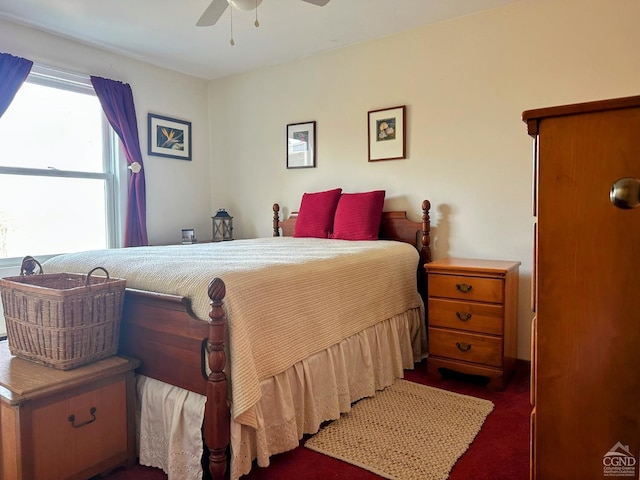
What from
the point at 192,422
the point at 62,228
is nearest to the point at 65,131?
the point at 62,228

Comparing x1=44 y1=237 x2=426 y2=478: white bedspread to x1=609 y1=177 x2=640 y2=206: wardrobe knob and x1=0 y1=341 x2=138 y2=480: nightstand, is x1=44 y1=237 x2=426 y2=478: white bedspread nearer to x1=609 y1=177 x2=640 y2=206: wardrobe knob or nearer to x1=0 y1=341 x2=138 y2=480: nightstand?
x1=0 y1=341 x2=138 y2=480: nightstand

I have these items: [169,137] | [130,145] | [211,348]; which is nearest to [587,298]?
[211,348]

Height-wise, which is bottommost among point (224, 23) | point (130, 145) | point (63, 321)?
point (63, 321)

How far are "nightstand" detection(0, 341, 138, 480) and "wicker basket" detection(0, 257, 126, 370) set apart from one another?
50 mm

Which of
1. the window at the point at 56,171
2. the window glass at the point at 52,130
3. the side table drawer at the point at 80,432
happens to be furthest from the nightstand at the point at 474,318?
the window glass at the point at 52,130

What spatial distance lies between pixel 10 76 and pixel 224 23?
5.16ft

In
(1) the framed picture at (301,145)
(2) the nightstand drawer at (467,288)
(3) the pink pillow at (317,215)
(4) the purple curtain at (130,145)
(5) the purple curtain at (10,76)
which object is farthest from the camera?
(1) the framed picture at (301,145)

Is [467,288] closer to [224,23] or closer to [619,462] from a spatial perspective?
[619,462]

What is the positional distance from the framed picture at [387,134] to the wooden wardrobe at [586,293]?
262 cm

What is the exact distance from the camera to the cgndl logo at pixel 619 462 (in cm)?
69

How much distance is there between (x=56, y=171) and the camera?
11.0 ft

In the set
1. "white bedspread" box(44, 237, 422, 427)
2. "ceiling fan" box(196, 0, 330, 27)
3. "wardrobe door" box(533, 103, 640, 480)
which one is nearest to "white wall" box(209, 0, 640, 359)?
"white bedspread" box(44, 237, 422, 427)

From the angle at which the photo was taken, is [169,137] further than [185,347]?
Yes

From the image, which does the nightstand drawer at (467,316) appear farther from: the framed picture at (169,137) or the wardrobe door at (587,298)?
the framed picture at (169,137)
